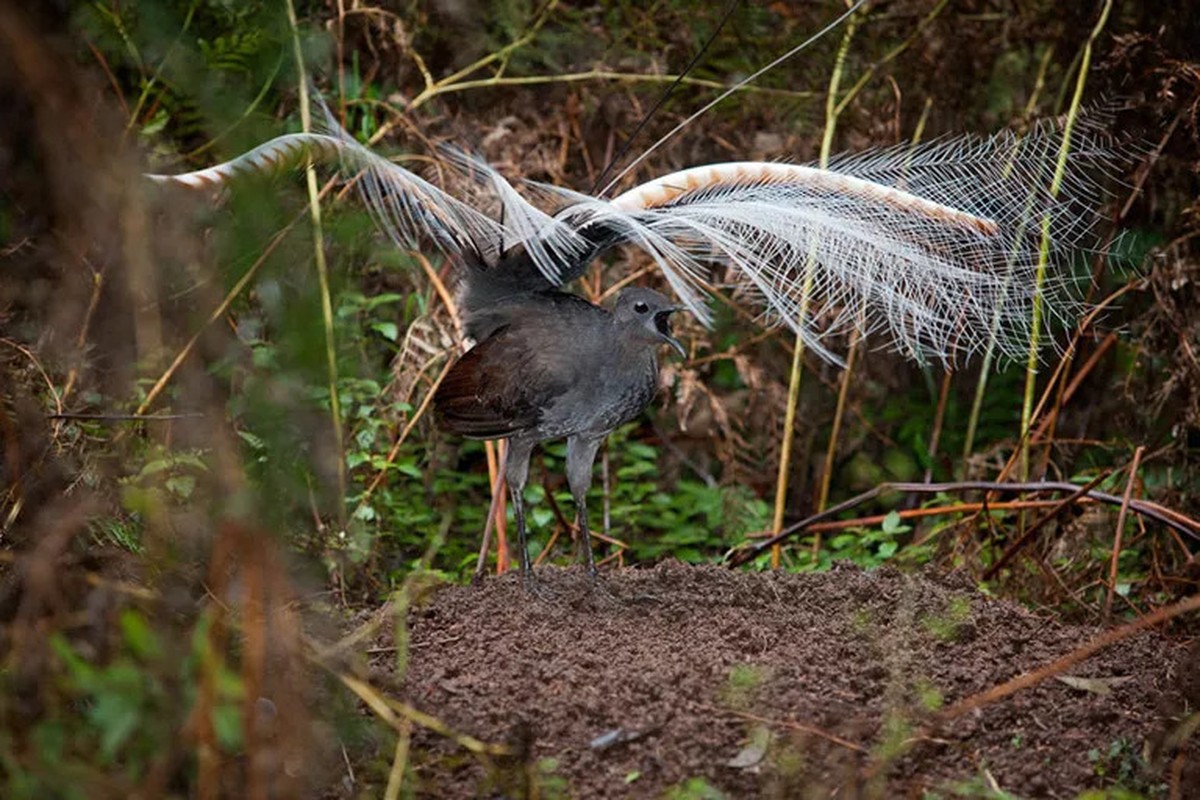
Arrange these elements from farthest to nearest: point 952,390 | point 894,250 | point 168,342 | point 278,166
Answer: point 952,390 < point 168,342 < point 894,250 < point 278,166

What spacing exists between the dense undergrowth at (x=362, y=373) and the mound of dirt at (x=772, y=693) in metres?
0.27

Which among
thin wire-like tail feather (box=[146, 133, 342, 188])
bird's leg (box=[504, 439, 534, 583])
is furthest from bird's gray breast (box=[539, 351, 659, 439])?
thin wire-like tail feather (box=[146, 133, 342, 188])

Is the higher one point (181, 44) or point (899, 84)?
point (181, 44)

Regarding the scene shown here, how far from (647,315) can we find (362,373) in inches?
66.7

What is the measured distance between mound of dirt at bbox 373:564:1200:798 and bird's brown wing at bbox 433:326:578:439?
44cm

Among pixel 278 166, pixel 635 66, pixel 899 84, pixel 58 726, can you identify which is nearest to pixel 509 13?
pixel 635 66

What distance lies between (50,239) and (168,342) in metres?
1.06

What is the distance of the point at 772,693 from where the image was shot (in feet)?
9.07

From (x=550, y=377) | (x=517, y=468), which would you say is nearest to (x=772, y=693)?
(x=550, y=377)

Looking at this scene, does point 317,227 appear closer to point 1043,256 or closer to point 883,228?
point 883,228

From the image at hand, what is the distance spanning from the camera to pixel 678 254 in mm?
3100

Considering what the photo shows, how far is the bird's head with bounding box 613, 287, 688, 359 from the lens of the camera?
136 inches

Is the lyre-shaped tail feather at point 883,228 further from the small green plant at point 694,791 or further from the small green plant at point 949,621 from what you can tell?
the small green plant at point 694,791

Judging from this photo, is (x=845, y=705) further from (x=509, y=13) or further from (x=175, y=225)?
(x=509, y=13)
